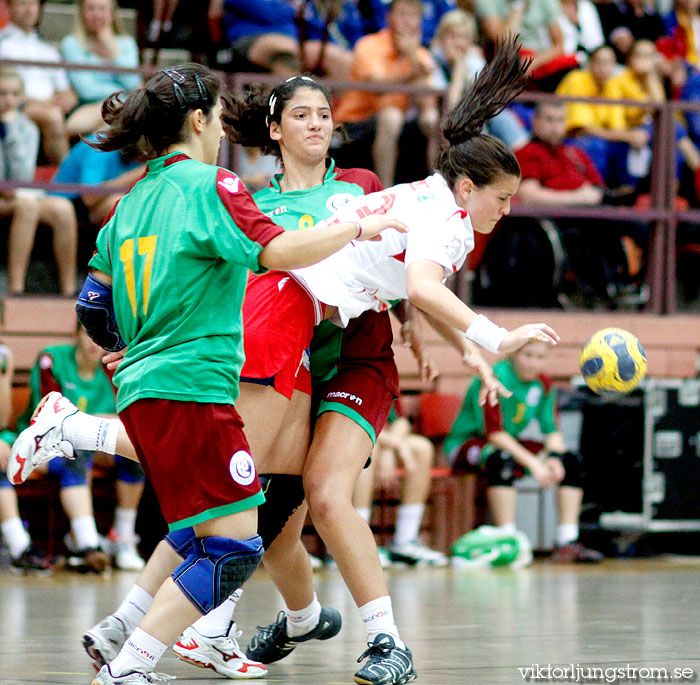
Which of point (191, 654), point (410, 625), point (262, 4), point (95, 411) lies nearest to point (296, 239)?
point (191, 654)

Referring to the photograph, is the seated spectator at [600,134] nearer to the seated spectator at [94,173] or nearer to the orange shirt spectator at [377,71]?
the orange shirt spectator at [377,71]

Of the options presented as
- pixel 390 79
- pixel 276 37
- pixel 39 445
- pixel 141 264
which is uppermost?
pixel 276 37

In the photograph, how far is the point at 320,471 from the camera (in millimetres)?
4570

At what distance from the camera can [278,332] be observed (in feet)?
14.9

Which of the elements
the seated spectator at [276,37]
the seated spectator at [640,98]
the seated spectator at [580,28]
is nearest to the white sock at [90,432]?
the seated spectator at [276,37]

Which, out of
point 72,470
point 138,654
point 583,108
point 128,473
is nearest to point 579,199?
point 583,108

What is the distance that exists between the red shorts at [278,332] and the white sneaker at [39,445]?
0.78 metres

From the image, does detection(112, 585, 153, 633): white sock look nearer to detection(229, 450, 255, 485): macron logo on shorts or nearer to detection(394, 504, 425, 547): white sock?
detection(229, 450, 255, 485): macron logo on shorts

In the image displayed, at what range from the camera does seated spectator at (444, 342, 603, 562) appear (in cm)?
941

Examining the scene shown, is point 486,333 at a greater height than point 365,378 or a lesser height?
greater

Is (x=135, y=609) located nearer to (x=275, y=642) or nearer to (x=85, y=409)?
(x=275, y=642)

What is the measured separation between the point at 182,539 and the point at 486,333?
3.75ft

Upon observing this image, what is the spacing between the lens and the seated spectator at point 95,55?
30.5 ft

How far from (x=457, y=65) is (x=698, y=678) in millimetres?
7207
